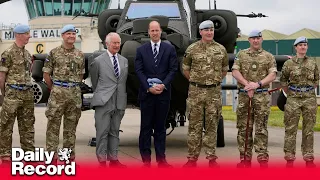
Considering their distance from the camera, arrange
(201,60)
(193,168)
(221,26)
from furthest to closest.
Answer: (221,26), (201,60), (193,168)

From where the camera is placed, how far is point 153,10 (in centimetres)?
1009

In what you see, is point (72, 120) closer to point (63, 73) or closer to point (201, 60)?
point (63, 73)

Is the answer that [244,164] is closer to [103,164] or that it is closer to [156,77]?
[156,77]

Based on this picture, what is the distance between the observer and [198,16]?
11.1 meters

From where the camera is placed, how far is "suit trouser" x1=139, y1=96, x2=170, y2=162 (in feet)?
24.3

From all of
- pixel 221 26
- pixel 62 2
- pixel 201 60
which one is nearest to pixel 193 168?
pixel 201 60

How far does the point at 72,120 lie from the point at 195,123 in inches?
63.6

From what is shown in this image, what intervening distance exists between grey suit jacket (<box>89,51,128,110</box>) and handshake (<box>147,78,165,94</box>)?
1.29 feet

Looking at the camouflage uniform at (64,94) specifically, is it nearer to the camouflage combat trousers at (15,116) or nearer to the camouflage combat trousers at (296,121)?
the camouflage combat trousers at (15,116)

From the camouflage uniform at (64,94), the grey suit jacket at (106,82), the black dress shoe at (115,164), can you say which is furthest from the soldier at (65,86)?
the black dress shoe at (115,164)

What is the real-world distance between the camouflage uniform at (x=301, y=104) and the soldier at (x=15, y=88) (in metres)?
3.53

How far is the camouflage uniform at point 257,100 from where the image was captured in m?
7.41

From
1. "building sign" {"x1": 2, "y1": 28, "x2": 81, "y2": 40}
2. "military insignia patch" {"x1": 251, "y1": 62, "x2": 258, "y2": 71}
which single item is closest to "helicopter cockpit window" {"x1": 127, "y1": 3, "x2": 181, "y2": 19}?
"military insignia patch" {"x1": 251, "y1": 62, "x2": 258, "y2": 71}

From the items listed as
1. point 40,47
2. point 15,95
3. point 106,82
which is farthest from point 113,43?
point 40,47
